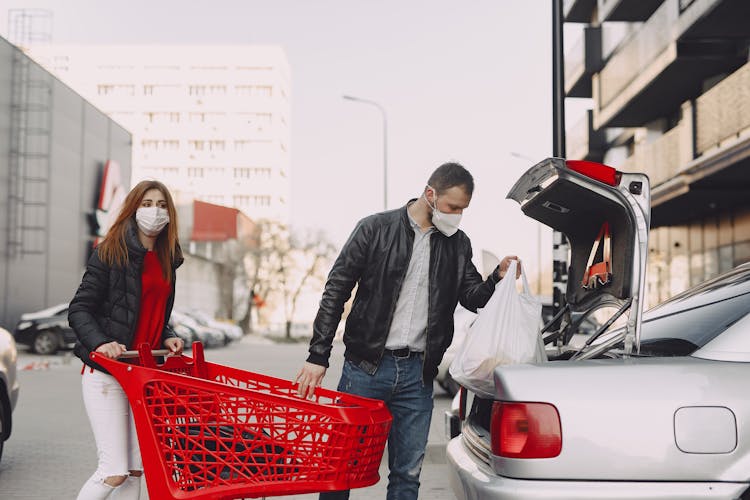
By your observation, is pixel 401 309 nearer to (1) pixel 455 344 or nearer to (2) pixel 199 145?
(1) pixel 455 344

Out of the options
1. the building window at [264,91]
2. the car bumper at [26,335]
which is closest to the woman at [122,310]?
the car bumper at [26,335]

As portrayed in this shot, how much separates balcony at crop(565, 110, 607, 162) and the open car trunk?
26.1m

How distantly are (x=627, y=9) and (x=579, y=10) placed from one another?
646 centimetres

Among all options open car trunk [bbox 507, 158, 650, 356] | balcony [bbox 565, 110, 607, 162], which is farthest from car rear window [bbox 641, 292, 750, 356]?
balcony [bbox 565, 110, 607, 162]

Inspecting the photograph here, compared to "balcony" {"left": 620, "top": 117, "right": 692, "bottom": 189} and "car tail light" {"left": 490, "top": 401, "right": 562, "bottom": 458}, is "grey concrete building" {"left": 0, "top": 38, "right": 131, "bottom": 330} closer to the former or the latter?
"balcony" {"left": 620, "top": 117, "right": 692, "bottom": 189}

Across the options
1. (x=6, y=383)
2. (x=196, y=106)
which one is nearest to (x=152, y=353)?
(x=6, y=383)

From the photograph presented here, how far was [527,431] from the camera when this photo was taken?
3.35m

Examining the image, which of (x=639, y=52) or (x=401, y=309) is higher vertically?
(x=639, y=52)

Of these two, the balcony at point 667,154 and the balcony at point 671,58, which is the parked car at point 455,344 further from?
the balcony at point 671,58

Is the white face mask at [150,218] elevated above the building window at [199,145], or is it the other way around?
the building window at [199,145]

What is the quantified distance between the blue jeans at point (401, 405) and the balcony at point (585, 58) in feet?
80.4

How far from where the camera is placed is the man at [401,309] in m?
4.20

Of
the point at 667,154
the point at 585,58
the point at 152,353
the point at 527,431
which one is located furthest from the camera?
the point at 585,58

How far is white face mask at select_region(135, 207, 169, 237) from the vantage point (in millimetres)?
4297
